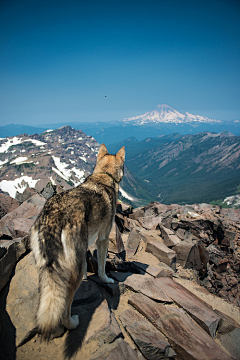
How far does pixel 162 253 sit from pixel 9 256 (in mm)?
8610

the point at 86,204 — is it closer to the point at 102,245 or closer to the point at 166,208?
the point at 102,245

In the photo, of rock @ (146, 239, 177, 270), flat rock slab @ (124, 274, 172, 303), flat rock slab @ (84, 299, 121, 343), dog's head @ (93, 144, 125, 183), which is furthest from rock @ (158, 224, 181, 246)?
flat rock slab @ (84, 299, 121, 343)

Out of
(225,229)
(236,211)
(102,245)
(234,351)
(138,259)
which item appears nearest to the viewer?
(234,351)

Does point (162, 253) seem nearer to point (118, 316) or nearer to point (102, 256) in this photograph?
point (102, 256)

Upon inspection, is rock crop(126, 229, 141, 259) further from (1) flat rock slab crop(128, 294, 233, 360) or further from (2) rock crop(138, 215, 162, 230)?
(1) flat rock slab crop(128, 294, 233, 360)

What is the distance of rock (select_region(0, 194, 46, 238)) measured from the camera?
9.23 meters

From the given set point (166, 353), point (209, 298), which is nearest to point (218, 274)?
point (209, 298)

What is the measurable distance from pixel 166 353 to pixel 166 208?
18881mm

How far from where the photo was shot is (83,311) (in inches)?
209

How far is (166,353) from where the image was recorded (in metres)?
4.73

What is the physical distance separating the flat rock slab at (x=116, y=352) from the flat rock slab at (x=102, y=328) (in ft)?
0.59

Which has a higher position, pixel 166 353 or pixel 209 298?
pixel 166 353

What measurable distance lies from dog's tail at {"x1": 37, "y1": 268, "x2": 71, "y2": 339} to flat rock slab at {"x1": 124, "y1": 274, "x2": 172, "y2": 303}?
3.86m

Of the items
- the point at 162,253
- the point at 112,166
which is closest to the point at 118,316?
the point at 112,166
